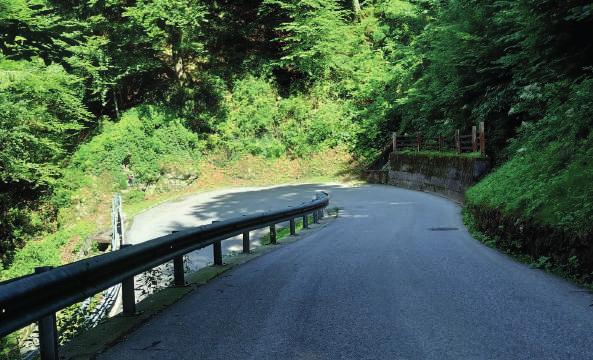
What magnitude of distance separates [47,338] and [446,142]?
84.3ft

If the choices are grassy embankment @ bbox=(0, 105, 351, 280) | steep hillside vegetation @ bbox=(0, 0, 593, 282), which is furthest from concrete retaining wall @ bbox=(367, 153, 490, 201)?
grassy embankment @ bbox=(0, 105, 351, 280)

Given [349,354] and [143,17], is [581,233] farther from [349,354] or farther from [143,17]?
[143,17]

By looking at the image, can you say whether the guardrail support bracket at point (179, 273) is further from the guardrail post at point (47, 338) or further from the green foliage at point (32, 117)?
the green foliage at point (32, 117)

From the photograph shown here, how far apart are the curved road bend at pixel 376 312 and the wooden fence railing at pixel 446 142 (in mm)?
13364

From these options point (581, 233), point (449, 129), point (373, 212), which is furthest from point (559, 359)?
point (449, 129)

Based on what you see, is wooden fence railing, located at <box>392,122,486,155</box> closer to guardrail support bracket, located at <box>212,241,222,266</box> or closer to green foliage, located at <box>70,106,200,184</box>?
green foliage, located at <box>70,106,200,184</box>

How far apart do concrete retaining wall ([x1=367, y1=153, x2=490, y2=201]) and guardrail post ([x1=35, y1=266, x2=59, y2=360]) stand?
64.1 ft

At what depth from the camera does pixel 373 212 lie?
19.2 metres

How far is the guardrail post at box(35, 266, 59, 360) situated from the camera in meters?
4.00

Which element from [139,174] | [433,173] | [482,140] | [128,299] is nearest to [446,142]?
[433,173]

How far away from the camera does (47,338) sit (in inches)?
159

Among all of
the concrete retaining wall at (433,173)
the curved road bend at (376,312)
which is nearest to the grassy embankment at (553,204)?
the curved road bend at (376,312)

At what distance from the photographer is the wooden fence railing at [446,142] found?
2233 cm

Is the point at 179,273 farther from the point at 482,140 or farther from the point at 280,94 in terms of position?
the point at 280,94
